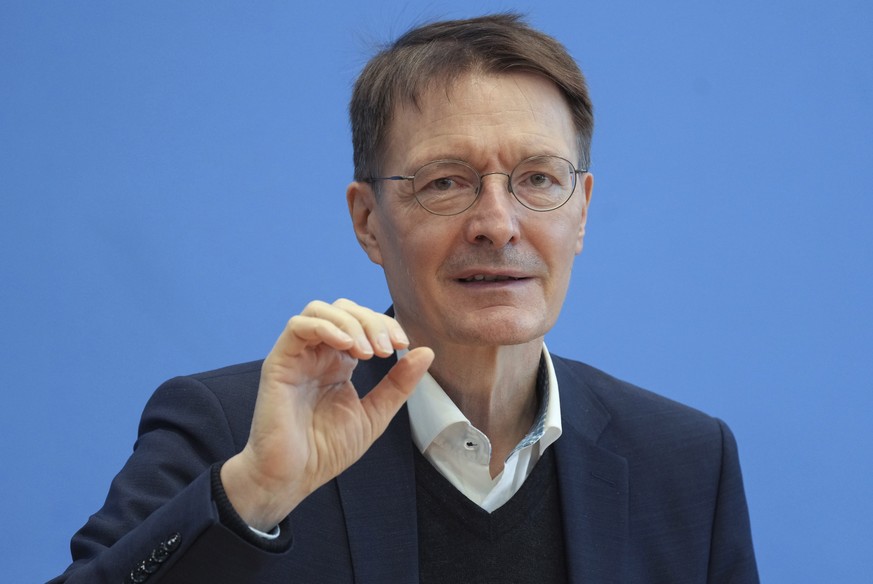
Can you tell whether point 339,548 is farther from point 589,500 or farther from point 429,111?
point 429,111

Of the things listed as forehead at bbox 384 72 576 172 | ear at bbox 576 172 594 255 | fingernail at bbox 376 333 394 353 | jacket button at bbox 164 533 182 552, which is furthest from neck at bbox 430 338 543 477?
jacket button at bbox 164 533 182 552

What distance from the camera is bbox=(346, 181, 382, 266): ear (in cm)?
213

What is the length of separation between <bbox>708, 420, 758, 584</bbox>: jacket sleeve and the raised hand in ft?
2.75

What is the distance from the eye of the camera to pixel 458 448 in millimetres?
1997

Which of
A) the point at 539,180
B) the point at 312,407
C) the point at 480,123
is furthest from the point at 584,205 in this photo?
the point at 312,407

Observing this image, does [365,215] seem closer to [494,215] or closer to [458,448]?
[494,215]

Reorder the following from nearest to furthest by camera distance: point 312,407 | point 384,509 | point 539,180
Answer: point 312,407 → point 384,509 → point 539,180

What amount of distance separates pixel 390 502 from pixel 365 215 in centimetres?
59

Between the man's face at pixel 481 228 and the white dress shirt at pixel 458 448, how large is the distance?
0.11 m

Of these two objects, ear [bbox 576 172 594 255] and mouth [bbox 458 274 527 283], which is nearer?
mouth [bbox 458 274 527 283]

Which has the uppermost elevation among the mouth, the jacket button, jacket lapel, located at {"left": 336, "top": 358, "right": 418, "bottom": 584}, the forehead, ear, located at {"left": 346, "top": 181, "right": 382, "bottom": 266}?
the forehead

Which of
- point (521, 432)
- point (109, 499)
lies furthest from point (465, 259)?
point (109, 499)

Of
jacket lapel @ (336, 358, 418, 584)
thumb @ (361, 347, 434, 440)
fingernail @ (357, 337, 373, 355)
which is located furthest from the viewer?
jacket lapel @ (336, 358, 418, 584)

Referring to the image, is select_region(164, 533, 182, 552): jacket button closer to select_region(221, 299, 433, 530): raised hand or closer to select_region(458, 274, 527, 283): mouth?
select_region(221, 299, 433, 530): raised hand
